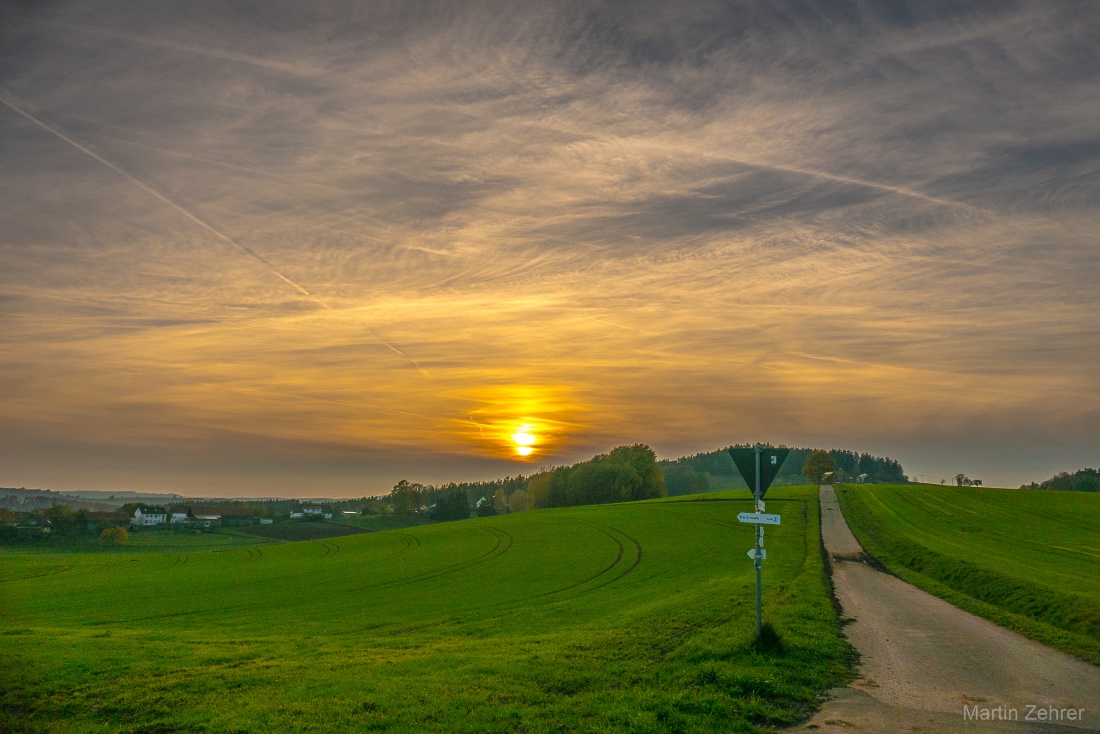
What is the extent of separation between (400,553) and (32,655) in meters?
61.7

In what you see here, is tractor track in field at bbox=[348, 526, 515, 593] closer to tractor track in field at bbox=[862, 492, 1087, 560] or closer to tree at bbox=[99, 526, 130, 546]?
tractor track in field at bbox=[862, 492, 1087, 560]

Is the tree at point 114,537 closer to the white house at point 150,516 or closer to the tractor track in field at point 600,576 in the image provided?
the white house at point 150,516

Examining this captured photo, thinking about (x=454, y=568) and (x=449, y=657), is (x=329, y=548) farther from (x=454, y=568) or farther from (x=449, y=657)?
(x=449, y=657)

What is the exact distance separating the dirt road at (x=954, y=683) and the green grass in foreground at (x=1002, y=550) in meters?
1.88

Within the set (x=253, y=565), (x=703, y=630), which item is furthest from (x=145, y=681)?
(x=253, y=565)

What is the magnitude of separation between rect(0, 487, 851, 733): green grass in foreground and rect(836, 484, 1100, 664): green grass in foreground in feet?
21.4

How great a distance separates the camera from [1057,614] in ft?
81.9

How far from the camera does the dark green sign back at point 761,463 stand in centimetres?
1772

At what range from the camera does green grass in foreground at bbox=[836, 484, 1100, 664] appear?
80.8 ft

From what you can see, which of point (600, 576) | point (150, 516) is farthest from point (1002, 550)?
point (150, 516)

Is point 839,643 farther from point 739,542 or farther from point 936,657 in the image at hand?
point 739,542

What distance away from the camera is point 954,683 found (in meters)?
15.2

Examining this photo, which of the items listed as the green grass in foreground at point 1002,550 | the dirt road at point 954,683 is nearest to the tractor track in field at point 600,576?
the green grass in foreground at point 1002,550

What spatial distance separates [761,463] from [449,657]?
10.7 meters
